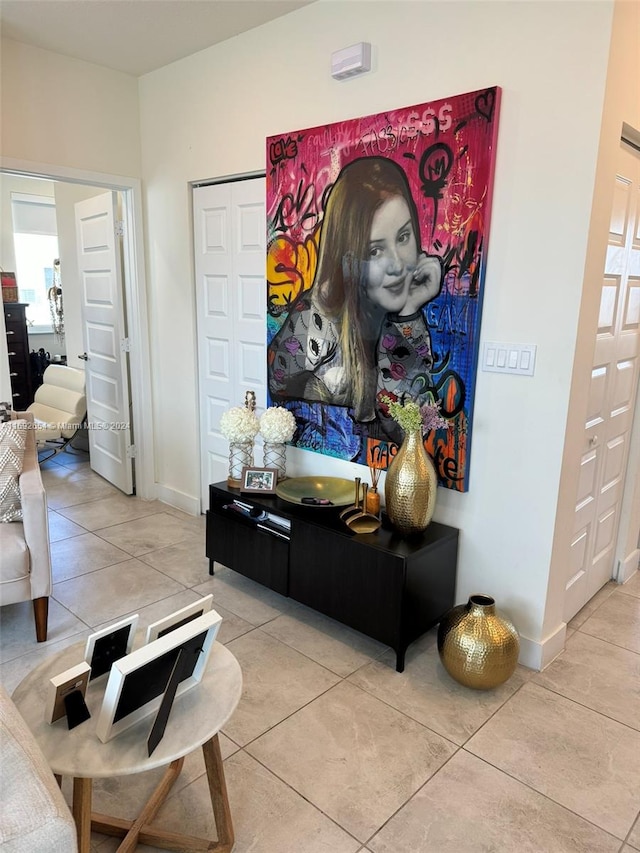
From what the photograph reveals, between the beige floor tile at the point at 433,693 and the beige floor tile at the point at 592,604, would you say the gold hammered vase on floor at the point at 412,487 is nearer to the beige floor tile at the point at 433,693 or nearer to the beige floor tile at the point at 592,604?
the beige floor tile at the point at 433,693

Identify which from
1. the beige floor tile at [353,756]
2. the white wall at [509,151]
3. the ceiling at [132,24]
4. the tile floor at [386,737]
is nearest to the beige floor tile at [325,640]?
the tile floor at [386,737]

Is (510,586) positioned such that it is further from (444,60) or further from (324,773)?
(444,60)

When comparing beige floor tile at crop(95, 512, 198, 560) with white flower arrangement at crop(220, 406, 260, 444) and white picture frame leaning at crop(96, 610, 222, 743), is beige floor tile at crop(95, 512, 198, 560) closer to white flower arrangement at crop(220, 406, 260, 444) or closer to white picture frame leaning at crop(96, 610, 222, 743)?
white flower arrangement at crop(220, 406, 260, 444)

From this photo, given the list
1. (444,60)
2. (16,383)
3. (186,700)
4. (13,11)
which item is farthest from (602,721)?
(16,383)

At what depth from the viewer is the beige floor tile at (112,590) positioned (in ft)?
9.22

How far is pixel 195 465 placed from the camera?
3.96 m

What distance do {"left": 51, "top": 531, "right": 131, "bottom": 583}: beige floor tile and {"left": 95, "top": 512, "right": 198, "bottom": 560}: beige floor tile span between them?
0.20 ft

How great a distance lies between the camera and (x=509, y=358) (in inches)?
90.3

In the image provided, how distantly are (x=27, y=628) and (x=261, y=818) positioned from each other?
1500 millimetres

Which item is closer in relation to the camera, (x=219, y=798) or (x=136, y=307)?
(x=219, y=798)

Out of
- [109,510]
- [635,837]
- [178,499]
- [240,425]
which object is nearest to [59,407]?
[109,510]

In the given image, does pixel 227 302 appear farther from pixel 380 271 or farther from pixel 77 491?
pixel 77 491

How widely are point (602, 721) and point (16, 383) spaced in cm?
543

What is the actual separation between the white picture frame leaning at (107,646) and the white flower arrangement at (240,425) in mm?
1520
